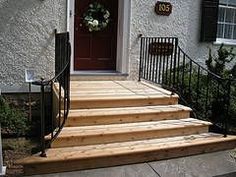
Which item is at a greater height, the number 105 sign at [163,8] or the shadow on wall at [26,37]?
the number 105 sign at [163,8]

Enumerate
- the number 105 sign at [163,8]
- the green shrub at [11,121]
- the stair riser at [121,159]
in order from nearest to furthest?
1. the stair riser at [121,159]
2. the green shrub at [11,121]
3. the number 105 sign at [163,8]

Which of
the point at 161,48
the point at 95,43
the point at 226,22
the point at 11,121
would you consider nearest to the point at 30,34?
the point at 95,43

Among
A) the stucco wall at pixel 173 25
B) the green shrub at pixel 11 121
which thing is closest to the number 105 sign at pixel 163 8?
the stucco wall at pixel 173 25

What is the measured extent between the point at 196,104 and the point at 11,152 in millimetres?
3373

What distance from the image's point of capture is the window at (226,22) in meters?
7.90

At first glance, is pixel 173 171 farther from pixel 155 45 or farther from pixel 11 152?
pixel 155 45

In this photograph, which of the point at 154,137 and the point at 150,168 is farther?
the point at 154,137

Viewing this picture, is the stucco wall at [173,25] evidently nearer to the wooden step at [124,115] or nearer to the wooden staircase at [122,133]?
the wooden staircase at [122,133]

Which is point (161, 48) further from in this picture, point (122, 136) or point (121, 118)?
point (122, 136)

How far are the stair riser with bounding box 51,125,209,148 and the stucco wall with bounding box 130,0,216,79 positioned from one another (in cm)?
221

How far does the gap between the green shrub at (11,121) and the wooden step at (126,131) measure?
47.4 inches

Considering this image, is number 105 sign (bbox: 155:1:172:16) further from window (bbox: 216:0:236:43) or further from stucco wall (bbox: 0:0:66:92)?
stucco wall (bbox: 0:0:66:92)

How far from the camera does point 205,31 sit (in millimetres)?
7414

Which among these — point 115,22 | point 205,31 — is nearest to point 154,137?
point 115,22
